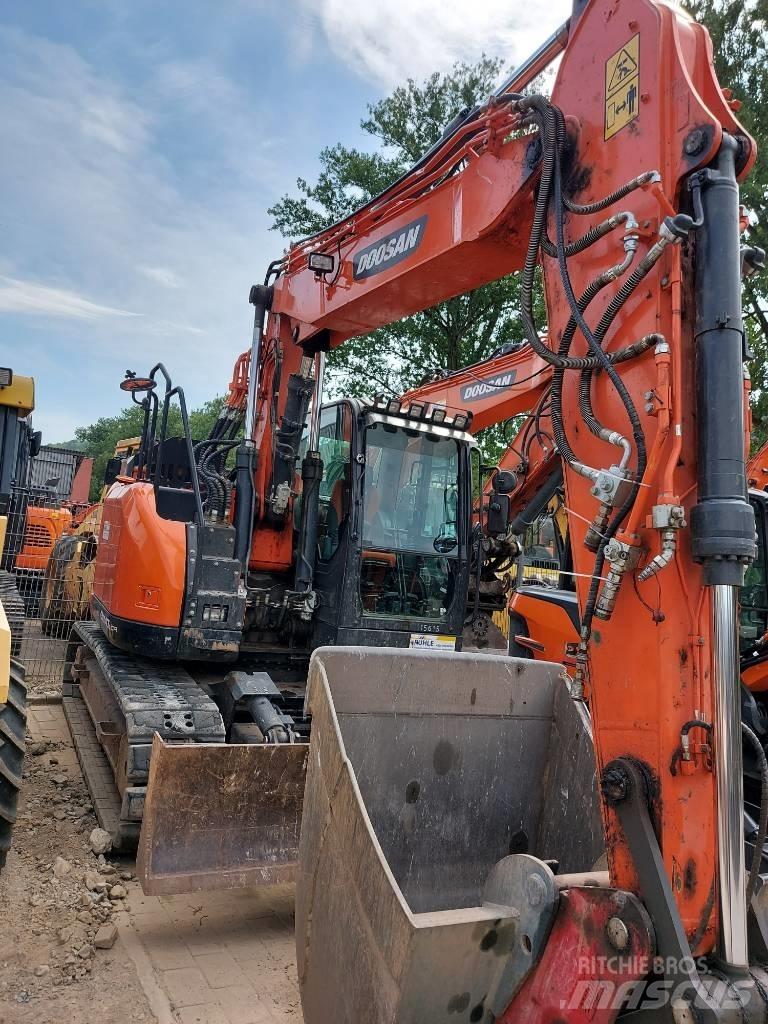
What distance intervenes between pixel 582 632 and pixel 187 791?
224 cm

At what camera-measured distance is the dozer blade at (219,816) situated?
11.6ft

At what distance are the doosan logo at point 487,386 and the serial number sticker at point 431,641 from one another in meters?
2.32

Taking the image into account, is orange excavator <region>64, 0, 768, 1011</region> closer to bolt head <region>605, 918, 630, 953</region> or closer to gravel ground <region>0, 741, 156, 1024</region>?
bolt head <region>605, 918, 630, 953</region>

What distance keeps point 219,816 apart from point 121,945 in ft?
2.11

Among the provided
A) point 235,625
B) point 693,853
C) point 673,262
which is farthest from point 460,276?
point 693,853

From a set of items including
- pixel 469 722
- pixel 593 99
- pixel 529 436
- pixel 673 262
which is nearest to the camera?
pixel 673 262

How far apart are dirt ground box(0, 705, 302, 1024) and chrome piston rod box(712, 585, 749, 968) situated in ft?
6.11

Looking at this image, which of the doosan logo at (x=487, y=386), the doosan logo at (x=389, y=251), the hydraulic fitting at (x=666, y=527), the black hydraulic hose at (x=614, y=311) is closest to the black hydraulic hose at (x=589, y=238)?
the black hydraulic hose at (x=614, y=311)

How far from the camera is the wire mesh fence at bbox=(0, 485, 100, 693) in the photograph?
7.35 meters

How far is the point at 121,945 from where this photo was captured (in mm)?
3354

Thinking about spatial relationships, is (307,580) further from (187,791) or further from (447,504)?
(187,791)

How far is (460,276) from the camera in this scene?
12.2 ft

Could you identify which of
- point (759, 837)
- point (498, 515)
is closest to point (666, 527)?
point (759, 837)

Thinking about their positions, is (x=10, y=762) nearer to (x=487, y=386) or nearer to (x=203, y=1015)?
(x=203, y=1015)
